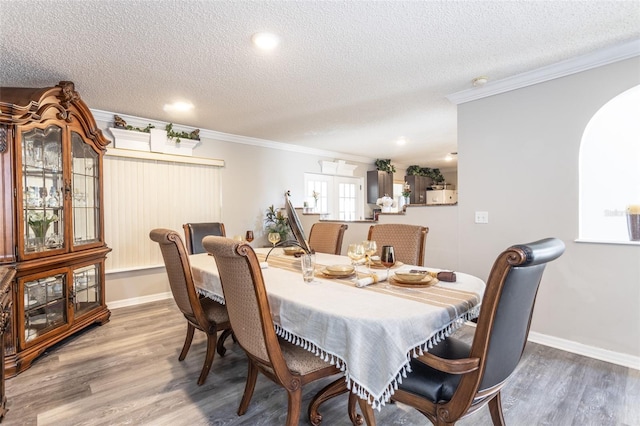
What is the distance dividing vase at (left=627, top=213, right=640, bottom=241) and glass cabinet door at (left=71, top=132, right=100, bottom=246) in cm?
454

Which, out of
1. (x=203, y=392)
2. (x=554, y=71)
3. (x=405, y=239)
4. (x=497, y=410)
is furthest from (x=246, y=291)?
(x=554, y=71)

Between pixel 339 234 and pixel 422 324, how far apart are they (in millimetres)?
1759

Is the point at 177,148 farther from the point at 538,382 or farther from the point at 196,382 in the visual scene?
the point at 538,382

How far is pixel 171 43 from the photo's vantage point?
6.88 ft

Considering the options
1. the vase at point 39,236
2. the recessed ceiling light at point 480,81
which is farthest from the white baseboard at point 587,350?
the vase at point 39,236

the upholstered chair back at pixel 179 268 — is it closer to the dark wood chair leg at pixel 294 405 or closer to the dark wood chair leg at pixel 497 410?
the dark wood chair leg at pixel 294 405

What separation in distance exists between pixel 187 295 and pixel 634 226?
3.19 meters

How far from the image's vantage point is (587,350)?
245cm

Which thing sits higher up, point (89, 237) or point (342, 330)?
point (89, 237)

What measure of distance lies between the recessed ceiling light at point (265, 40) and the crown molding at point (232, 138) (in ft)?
7.85

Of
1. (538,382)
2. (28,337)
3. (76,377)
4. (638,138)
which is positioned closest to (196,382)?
(76,377)

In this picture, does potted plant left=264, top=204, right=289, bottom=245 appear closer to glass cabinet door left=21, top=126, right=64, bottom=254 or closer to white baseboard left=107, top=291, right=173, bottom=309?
white baseboard left=107, top=291, right=173, bottom=309

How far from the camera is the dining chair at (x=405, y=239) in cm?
234

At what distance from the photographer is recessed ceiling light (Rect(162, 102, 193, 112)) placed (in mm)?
3283
